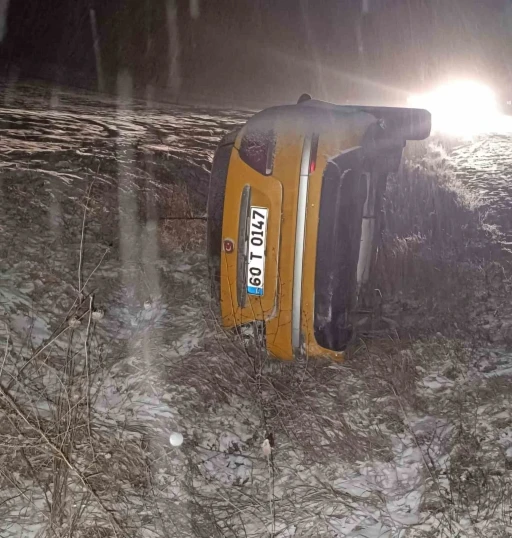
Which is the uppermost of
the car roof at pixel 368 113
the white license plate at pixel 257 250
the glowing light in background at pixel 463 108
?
the glowing light in background at pixel 463 108

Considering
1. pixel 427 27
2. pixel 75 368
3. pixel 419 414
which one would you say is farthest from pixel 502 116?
pixel 75 368

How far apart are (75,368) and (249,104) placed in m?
7.76

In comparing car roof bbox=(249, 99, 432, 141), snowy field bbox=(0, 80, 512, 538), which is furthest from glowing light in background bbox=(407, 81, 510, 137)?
car roof bbox=(249, 99, 432, 141)

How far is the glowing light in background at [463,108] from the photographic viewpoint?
387 inches

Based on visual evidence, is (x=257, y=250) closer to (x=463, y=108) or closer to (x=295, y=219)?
(x=295, y=219)

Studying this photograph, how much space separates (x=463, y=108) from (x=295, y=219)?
31.0 feet

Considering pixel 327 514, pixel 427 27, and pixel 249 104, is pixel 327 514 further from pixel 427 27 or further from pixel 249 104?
pixel 427 27

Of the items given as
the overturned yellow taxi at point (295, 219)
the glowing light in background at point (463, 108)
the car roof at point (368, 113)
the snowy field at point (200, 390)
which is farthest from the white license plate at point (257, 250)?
the glowing light in background at point (463, 108)

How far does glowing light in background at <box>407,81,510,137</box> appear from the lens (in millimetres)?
9820

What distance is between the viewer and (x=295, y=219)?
3.30 m

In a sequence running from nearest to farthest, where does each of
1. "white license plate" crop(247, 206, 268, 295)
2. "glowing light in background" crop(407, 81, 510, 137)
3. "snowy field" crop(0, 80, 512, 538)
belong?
"snowy field" crop(0, 80, 512, 538)
"white license plate" crop(247, 206, 268, 295)
"glowing light in background" crop(407, 81, 510, 137)

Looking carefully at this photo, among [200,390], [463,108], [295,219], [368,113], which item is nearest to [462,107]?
[463,108]

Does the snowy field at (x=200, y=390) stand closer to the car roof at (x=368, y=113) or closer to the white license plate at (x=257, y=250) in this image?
the white license plate at (x=257, y=250)

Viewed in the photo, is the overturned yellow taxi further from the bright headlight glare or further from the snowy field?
the bright headlight glare
